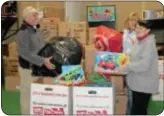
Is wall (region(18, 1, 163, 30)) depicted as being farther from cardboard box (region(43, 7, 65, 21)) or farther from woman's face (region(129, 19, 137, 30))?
woman's face (region(129, 19, 137, 30))

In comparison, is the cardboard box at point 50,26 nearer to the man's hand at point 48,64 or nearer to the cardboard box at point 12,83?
the cardboard box at point 12,83

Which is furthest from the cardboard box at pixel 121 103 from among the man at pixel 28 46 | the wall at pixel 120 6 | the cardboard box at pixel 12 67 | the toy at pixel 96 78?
the wall at pixel 120 6

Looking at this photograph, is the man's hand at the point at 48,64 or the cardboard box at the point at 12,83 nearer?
the man's hand at the point at 48,64

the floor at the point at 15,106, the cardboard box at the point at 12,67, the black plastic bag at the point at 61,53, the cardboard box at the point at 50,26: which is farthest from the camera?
the cardboard box at the point at 12,67

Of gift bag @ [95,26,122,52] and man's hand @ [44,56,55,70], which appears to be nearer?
gift bag @ [95,26,122,52]

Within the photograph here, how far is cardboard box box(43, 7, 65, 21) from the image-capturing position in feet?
21.7

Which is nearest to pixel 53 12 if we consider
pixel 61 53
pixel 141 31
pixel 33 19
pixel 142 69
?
pixel 33 19

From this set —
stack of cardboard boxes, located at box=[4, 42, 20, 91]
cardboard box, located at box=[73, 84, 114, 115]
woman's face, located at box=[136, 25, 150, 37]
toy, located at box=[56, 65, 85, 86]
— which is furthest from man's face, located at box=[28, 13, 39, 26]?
stack of cardboard boxes, located at box=[4, 42, 20, 91]

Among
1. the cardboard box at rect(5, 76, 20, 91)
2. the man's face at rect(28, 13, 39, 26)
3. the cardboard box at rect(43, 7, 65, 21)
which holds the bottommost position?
the cardboard box at rect(5, 76, 20, 91)

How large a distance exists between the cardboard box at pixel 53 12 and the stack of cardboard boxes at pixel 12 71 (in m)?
0.92

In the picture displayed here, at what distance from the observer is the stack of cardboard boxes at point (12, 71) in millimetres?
5898

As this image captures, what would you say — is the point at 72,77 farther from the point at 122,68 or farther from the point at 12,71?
the point at 12,71

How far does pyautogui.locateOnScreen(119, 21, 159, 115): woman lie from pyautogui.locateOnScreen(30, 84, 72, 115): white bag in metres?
0.53

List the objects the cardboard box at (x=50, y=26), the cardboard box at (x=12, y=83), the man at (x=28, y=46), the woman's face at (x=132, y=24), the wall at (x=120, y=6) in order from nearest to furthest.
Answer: the man at (x=28, y=46), the woman's face at (x=132, y=24), the cardboard box at (x=50, y=26), the cardboard box at (x=12, y=83), the wall at (x=120, y=6)
